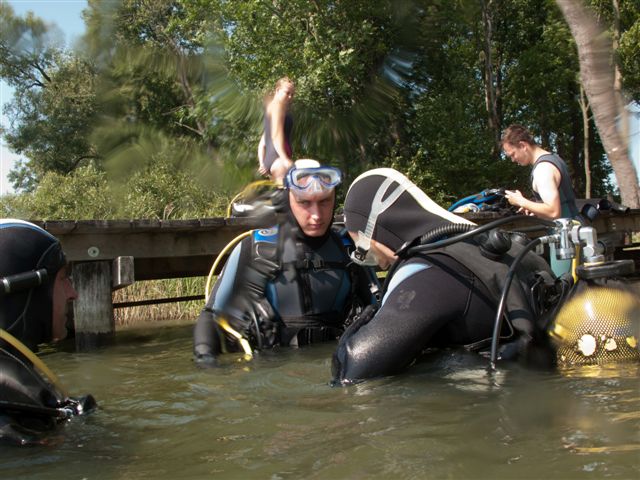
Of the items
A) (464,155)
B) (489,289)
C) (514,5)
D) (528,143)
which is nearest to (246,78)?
(464,155)

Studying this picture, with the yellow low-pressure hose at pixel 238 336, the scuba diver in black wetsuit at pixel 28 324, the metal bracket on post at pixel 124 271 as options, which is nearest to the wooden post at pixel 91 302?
the metal bracket on post at pixel 124 271

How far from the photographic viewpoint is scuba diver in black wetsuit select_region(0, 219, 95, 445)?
220 cm

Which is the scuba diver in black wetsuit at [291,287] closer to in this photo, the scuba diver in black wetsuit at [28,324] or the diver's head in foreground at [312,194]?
the diver's head in foreground at [312,194]

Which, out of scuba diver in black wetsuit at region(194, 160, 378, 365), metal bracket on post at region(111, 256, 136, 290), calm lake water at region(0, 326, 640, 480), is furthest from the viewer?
metal bracket on post at region(111, 256, 136, 290)

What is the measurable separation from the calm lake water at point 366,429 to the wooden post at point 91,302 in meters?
2.66

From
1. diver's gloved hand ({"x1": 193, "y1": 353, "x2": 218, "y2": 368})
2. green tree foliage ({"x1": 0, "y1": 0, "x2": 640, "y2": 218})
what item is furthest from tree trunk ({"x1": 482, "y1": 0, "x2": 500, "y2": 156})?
diver's gloved hand ({"x1": 193, "y1": 353, "x2": 218, "y2": 368})

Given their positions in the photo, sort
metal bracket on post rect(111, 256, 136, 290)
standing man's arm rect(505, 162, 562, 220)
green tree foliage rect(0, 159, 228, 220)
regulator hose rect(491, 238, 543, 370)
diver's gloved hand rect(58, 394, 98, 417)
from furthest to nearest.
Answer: green tree foliage rect(0, 159, 228, 220) → metal bracket on post rect(111, 256, 136, 290) → standing man's arm rect(505, 162, 562, 220) → regulator hose rect(491, 238, 543, 370) → diver's gloved hand rect(58, 394, 98, 417)

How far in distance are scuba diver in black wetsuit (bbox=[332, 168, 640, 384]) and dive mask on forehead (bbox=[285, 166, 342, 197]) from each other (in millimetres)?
891

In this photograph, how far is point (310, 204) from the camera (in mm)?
4168

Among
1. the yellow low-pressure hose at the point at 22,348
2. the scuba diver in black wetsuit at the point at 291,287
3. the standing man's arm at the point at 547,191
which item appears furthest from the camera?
the standing man's arm at the point at 547,191

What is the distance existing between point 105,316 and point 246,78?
1172cm

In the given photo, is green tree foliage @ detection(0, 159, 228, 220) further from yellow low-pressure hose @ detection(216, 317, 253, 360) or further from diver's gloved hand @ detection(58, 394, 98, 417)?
diver's gloved hand @ detection(58, 394, 98, 417)

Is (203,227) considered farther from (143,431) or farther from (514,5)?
(514,5)

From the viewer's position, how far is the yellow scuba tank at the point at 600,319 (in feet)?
9.17
